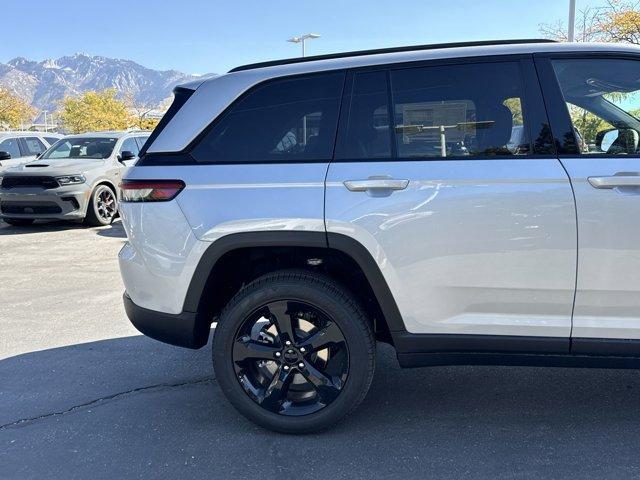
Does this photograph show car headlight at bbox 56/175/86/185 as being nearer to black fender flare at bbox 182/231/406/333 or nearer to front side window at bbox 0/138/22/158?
front side window at bbox 0/138/22/158

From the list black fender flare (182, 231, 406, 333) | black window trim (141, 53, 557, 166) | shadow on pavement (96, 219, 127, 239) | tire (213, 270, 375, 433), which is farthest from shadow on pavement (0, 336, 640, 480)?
shadow on pavement (96, 219, 127, 239)

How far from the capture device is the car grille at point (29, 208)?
31.4 feet

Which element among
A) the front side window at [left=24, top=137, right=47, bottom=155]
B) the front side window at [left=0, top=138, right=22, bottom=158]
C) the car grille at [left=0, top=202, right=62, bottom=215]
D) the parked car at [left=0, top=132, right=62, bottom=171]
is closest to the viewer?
the car grille at [left=0, top=202, right=62, bottom=215]

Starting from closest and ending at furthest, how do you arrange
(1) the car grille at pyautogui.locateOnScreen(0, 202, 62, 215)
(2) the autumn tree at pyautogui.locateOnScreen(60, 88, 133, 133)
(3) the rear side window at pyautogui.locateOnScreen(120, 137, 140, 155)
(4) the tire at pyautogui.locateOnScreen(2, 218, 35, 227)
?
(1) the car grille at pyautogui.locateOnScreen(0, 202, 62, 215), (4) the tire at pyautogui.locateOnScreen(2, 218, 35, 227), (3) the rear side window at pyautogui.locateOnScreen(120, 137, 140, 155), (2) the autumn tree at pyautogui.locateOnScreen(60, 88, 133, 133)

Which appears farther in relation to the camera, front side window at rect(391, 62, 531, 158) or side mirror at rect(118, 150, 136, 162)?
side mirror at rect(118, 150, 136, 162)

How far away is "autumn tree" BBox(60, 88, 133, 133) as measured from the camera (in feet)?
143

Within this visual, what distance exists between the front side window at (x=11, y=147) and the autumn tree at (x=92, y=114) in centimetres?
3250

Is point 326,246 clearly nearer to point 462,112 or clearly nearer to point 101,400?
point 462,112

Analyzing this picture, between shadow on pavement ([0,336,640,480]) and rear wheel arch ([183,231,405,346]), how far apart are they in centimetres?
53

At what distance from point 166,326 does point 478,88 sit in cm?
200

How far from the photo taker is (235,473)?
2.60 metres

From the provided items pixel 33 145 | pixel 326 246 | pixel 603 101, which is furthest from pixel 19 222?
pixel 603 101

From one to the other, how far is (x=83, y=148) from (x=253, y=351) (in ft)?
30.8

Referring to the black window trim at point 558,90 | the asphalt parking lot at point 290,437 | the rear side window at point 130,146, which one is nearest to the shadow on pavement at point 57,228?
the rear side window at point 130,146
